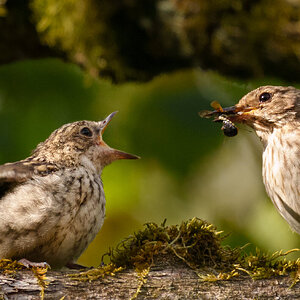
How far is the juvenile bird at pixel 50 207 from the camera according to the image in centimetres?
434

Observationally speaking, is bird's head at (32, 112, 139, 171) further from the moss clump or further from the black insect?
the moss clump

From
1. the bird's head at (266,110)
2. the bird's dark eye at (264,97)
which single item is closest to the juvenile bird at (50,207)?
the bird's head at (266,110)

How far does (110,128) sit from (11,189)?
11.7ft

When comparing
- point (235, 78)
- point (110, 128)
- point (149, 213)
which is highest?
point (235, 78)

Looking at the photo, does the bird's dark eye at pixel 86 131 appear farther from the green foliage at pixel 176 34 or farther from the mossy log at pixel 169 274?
the green foliage at pixel 176 34

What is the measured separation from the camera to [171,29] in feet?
22.0

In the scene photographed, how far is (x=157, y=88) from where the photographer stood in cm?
820

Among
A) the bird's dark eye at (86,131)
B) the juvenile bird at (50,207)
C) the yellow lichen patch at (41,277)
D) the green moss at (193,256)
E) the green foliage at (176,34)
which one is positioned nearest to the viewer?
the yellow lichen patch at (41,277)

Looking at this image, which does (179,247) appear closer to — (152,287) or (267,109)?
(152,287)

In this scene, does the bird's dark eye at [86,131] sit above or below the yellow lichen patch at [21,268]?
above

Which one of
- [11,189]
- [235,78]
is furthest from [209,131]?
[11,189]

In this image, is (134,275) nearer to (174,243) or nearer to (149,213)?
(174,243)

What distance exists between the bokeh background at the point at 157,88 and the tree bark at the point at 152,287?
296 centimetres

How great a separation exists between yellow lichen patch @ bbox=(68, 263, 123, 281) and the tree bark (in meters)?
0.02
